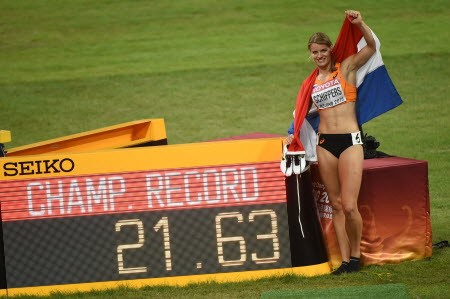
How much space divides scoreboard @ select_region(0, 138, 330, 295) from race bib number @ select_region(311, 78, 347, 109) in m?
0.49

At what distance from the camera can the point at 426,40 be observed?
20797 mm

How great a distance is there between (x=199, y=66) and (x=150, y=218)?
1190cm

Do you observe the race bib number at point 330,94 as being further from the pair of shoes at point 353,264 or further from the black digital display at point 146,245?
the pair of shoes at point 353,264

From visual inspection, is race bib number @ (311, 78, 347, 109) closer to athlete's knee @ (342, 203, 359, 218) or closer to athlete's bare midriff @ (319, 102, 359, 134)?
athlete's bare midriff @ (319, 102, 359, 134)

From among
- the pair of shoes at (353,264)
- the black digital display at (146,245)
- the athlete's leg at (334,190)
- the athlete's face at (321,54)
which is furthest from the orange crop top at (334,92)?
the pair of shoes at (353,264)

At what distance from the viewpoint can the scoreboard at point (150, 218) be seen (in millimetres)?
8273

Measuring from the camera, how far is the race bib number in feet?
27.8

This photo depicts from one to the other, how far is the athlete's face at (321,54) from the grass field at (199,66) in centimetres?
316

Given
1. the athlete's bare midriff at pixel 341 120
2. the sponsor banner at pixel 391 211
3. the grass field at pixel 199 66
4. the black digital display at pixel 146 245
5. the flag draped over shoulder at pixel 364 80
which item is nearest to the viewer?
the black digital display at pixel 146 245

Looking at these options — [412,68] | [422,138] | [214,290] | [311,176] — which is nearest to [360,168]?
[311,176]

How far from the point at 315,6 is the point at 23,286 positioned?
52.7 ft

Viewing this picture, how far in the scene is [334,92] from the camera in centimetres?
847

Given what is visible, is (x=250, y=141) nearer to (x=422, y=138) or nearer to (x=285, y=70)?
(x=422, y=138)

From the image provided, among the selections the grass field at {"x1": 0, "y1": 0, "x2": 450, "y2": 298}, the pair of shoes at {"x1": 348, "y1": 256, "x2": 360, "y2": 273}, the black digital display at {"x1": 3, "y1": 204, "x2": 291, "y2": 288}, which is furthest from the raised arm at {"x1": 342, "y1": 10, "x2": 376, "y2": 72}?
A: the grass field at {"x1": 0, "y1": 0, "x2": 450, "y2": 298}
